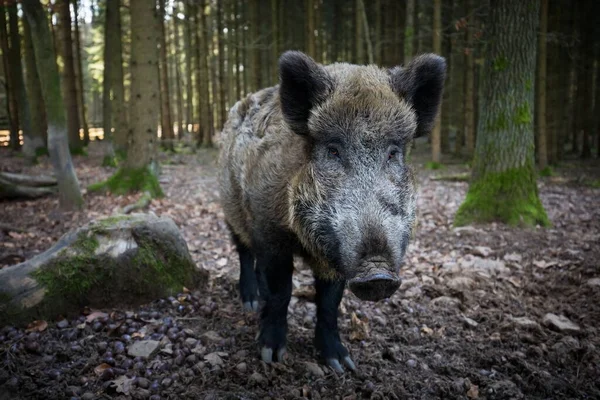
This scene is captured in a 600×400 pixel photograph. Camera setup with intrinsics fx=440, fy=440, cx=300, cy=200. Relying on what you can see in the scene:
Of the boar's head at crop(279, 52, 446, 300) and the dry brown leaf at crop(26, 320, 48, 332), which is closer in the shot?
the boar's head at crop(279, 52, 446, 300)

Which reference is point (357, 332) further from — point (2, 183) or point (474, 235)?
point (2, 183)

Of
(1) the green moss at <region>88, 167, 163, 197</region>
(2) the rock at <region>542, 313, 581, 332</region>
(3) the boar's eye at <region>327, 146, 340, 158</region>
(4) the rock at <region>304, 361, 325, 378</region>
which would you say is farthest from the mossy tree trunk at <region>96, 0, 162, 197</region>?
(2) the rock at <region>542, 313, 581, 332</region>

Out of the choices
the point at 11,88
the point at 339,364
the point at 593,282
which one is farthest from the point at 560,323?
the point at 11,88

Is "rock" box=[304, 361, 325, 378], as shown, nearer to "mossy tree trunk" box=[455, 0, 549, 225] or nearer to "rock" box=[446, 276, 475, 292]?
"rock" box=[446, 276, 475, 292]

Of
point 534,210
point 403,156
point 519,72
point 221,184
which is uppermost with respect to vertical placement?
point 519,72

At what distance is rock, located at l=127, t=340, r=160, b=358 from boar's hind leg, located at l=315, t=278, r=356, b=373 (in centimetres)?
128

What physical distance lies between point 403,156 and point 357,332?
1732 mm

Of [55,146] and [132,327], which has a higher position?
[55,146]

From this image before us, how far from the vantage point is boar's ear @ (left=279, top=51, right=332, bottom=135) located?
298cm

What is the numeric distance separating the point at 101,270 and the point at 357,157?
2.50m

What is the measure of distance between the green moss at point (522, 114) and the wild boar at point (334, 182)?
4435 mm

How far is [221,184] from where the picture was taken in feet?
16.4

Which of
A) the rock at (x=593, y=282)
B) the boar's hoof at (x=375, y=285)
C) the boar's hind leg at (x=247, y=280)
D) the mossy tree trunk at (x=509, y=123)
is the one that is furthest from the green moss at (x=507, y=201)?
the boar's hoof at (x=375, y=285)

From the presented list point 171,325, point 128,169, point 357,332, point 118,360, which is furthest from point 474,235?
point 128,169
